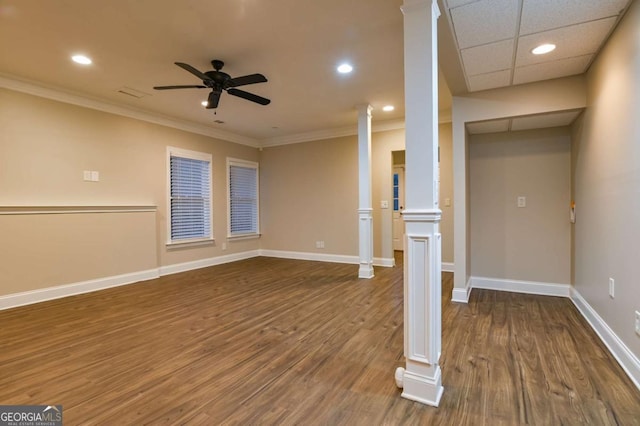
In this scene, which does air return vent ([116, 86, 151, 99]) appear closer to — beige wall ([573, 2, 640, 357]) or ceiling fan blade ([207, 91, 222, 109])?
ceiling fan blade ([207, 91, 222, 109])

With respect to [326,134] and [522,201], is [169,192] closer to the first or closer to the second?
[326,134]

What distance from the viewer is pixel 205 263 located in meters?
5.65

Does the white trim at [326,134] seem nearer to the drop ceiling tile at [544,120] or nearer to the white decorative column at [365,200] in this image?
the white decorative column at [365,200]

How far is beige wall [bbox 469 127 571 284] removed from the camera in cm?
351

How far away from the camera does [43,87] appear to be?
3.68 meters

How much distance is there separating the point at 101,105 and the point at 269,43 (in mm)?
2972

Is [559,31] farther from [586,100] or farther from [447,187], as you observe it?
[447,187]

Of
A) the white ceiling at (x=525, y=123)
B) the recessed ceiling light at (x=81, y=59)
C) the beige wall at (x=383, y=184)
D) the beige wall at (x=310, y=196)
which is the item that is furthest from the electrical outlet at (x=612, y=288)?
the recessed ceiling light at (x=81, y=59)

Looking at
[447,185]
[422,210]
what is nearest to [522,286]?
[447,185]

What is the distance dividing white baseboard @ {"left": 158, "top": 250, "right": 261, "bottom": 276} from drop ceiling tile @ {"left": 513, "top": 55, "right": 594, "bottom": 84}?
538 cm

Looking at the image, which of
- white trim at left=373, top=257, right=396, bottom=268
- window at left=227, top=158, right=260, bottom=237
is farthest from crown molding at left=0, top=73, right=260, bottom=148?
white trim at left=373, top=257, right=396, bottom=268

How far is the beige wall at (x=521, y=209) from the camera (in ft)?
11.5

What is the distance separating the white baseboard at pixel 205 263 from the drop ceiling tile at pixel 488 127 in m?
4.82

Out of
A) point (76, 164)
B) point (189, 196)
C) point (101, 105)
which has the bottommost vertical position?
point (189, 196)
